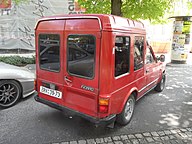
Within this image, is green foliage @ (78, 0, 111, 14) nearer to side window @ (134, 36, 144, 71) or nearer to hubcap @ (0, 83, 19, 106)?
side window @ (134, 36, 144, 71)

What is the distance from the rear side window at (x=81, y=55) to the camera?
9.11ft

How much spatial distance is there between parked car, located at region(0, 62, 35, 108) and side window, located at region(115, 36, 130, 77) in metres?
2.65

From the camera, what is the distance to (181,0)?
29.6 ft

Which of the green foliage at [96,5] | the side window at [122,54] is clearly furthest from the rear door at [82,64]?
the green foliage at [96,5]

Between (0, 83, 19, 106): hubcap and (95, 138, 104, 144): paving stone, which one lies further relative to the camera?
(0, 83, 19, 106): hubcap

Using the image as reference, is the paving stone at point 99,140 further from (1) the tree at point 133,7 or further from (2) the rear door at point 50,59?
(1) the tree at point 133,7

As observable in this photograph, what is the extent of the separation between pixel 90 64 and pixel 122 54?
2.12 feet

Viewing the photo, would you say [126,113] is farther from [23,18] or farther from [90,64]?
[23,18]

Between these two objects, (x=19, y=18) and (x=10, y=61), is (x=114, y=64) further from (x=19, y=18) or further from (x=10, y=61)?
(x=19, y=18)

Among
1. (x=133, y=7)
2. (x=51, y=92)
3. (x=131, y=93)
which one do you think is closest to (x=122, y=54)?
(x=131, y=93)

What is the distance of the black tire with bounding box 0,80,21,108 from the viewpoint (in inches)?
164

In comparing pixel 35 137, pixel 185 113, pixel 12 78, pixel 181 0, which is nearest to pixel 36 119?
pixel 35 137

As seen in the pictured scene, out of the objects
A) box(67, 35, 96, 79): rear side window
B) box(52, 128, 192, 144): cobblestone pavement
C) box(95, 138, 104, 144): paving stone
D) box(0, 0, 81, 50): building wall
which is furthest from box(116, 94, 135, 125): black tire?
box(0, 0, 81, 50): building wall

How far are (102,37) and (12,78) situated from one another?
272cm
